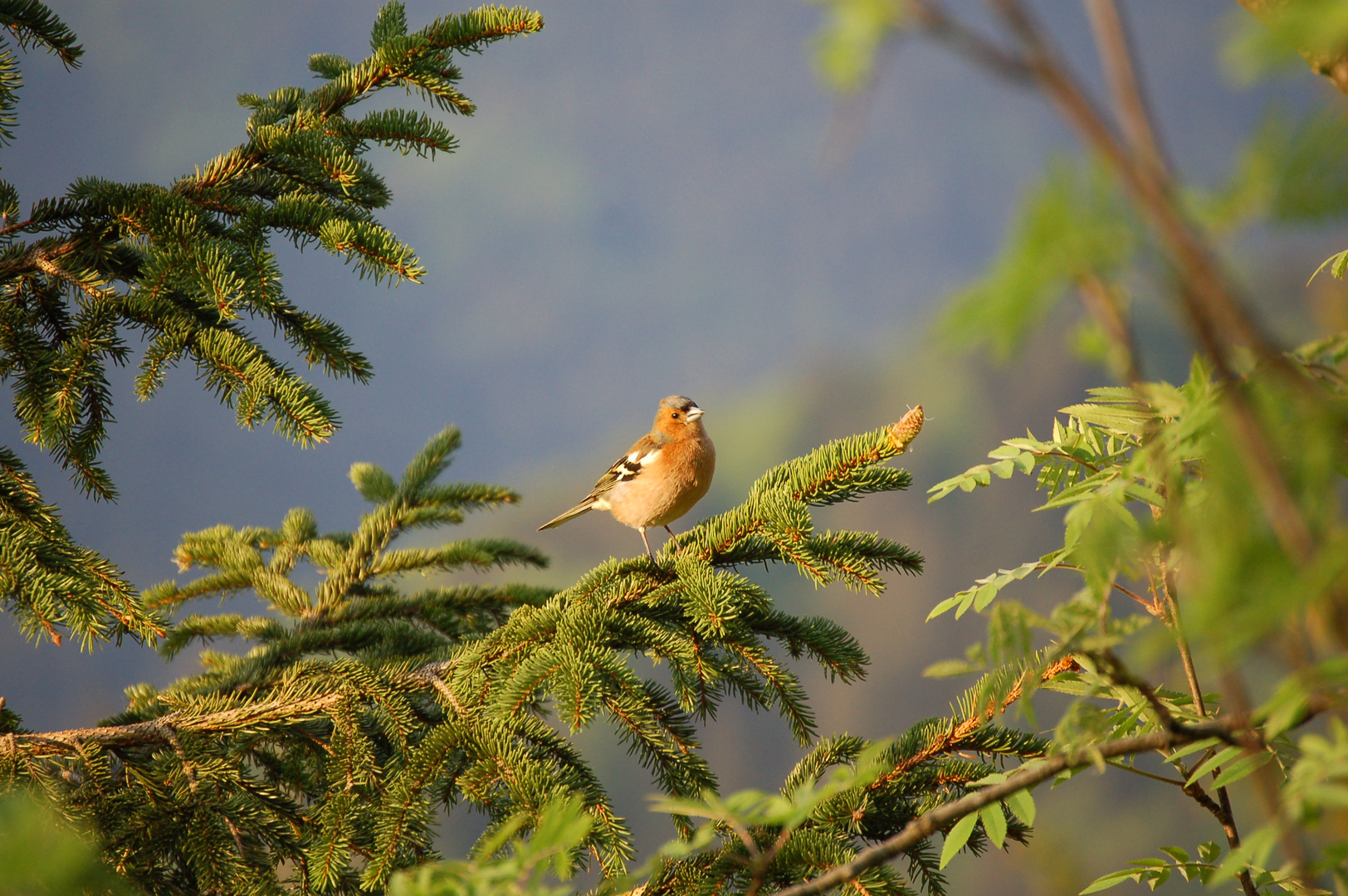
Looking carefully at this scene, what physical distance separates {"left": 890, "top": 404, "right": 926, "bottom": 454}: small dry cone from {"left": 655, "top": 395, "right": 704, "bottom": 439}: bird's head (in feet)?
5.59

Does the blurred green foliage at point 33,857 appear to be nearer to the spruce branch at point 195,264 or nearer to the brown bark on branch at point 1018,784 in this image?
the brown bark on branch at point 1018,784

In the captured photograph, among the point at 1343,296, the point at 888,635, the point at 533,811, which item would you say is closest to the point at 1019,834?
the point at 533,811

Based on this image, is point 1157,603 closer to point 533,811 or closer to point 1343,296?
point 533,811

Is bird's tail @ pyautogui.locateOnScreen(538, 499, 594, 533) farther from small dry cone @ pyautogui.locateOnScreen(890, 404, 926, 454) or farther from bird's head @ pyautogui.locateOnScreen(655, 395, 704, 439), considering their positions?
small dry cone @ pyautogui.locateOnScreen(890, 404, 926, 454)

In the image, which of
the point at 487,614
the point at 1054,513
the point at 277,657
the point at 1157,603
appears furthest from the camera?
the point at 1054,513

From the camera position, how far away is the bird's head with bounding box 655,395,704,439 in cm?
308

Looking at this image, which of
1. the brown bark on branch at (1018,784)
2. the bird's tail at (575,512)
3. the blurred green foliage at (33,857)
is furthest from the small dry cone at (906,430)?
the bird's tail at (575,512)

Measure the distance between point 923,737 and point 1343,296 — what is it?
80.9 inches

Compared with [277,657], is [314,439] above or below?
above

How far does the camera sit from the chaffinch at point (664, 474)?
2.90 metres

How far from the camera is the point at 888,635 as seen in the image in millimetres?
5555

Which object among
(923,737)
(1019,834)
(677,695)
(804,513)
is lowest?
(1019,834)

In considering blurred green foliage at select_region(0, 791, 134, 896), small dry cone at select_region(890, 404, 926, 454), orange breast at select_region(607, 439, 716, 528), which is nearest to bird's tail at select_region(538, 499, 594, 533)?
orange breast at select_region(607, 439, 716, 528)

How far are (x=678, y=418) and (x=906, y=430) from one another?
192 cm
